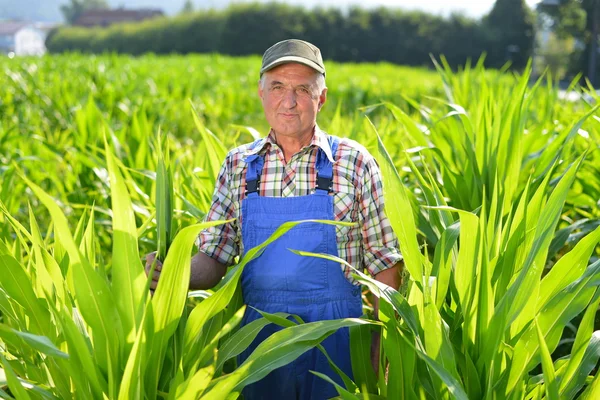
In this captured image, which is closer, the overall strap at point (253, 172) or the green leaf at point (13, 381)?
the green leaf at point (13, 381)

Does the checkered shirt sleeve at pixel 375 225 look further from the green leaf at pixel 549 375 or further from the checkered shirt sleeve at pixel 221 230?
the green leaf at pixel 549 375

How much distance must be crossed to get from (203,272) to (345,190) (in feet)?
1.53

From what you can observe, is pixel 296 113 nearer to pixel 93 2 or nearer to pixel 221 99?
pixel 221 99

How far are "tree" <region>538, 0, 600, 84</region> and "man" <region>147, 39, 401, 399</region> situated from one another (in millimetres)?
9094

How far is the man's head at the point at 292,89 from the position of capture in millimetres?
2055

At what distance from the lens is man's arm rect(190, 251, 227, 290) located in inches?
83.3

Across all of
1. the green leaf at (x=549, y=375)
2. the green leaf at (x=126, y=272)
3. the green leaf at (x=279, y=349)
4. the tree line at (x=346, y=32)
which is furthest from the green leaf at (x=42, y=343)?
the tree line at (x=346, y=32)

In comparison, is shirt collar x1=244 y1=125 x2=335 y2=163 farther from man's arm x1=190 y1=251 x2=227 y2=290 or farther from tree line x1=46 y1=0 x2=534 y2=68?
tree line x1=46 y1=0 x2=534 y2=68

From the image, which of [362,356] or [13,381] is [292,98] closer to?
[362,356]

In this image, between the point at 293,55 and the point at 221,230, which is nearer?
the point at 293,55

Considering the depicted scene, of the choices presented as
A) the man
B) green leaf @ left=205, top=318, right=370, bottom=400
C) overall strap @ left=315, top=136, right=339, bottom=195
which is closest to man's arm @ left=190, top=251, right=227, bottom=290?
the man

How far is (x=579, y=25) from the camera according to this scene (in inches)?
792

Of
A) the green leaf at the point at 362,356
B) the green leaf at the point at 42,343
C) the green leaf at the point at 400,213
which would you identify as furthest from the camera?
the green leaf at the point at 362,356

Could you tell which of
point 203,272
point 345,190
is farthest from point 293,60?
point 203,272
